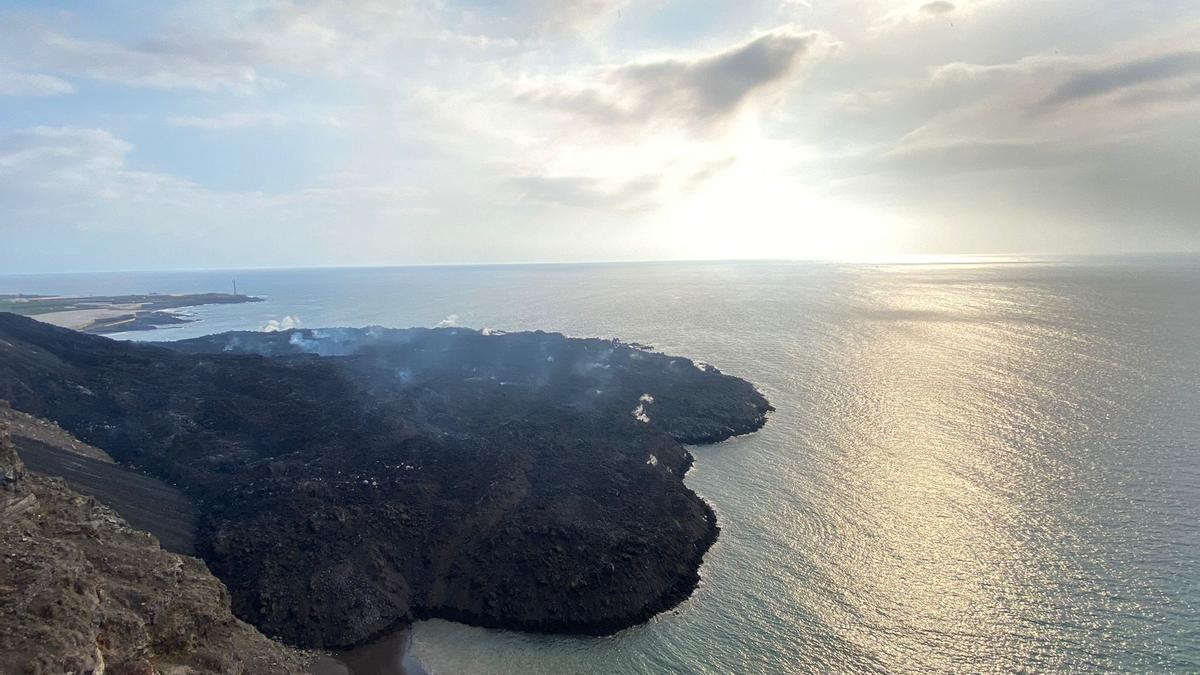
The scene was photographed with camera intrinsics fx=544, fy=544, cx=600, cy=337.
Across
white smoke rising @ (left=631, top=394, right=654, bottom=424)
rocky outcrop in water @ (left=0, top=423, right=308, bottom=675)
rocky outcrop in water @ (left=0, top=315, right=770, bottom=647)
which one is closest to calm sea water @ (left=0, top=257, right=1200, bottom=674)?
rocky outcrop in water @ (left=0, top=315, right=770, bottom=647)

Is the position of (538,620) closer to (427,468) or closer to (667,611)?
(667,611)

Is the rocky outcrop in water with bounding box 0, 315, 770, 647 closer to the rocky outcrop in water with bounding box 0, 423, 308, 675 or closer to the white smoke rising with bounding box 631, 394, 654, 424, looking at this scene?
the white smoke rising with bounding box 631, 394, 654, 424

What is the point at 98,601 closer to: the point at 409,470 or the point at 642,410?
the point at 409,470

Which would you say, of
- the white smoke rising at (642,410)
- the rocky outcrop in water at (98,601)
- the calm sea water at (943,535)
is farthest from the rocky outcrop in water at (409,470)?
the rocky outcrop in water at (98,601)

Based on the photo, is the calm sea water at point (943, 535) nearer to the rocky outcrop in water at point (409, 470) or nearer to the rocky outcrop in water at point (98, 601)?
the rocky outcrop in water at point (409, 470)

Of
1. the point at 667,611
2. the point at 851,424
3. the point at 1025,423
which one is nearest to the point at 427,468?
the point at 667,611

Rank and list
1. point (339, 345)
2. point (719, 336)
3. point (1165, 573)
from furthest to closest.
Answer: point (719, 336)
point (339, 345)
point (1165, 573)
